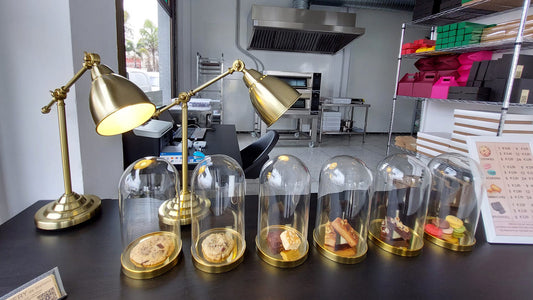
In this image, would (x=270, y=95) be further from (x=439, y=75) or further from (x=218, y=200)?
(x=439, y=75)

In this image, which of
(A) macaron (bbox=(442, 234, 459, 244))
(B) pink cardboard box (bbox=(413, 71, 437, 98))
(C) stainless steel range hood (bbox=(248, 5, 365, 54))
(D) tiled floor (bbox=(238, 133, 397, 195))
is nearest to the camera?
(A) macaron (bbox=(442, 234, 459, 244))

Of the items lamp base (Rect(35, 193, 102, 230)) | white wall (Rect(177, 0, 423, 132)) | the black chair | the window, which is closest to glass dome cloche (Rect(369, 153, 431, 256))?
lamp base (Rect(35, 193, 102, 230))

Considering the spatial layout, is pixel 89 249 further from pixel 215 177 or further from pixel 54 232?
pixel 215 177

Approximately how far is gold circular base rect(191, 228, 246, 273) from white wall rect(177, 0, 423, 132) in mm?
4353

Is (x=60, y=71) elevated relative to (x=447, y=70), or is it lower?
lower

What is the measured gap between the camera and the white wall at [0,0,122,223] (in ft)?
3.04

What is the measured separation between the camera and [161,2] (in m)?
3.16

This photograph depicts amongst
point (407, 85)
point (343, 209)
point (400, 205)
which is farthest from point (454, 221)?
point (407, 85)

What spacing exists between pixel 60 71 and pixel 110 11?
420 mm

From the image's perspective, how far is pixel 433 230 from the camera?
2.50ft

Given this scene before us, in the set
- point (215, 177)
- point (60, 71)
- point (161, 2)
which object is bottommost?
point (215, 177)

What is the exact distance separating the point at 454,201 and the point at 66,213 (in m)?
1.15

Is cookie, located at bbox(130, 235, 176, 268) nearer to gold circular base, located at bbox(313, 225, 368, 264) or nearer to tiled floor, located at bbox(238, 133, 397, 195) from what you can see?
gold circular base, located at bbox(313, 225, 368, 264)

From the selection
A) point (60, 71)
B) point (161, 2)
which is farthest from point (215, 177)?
point (161, 2)
